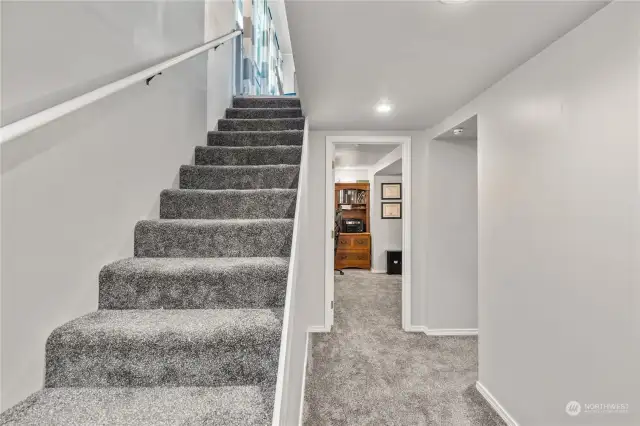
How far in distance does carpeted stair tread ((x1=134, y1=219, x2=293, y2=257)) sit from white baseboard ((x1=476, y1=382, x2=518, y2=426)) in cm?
162

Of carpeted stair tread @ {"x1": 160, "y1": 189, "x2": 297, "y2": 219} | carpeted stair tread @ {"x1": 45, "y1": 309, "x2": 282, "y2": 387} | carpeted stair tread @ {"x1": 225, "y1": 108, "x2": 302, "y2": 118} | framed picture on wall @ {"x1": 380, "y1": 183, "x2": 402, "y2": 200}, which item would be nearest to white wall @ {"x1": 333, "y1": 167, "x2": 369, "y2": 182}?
framed picture on wall @ {"x1": 380, "y1": 183, "x2": 402, "y2": 200}

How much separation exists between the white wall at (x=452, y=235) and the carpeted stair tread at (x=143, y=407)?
8.57 feet

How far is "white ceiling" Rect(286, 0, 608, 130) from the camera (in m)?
1.31

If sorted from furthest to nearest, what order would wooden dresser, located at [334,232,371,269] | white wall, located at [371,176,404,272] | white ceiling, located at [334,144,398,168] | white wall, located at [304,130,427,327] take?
1. wooden dresser, located at [334,232,371,269]
2. white wall, located at [371,176,404,272]
3. white ceiling, located at [334,144,398,168]
4. white wall, located at [304,130,427,327]

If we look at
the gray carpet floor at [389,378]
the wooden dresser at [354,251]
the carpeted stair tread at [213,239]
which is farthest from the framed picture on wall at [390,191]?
the carpeted stair tread at [213,239]

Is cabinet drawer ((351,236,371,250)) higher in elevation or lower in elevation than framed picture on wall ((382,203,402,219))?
lower

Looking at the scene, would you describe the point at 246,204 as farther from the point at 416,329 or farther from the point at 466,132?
the point at 416,329

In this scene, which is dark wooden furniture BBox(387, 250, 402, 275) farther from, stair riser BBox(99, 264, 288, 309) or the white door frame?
stair riser BBox(99, 264, 288, 309)

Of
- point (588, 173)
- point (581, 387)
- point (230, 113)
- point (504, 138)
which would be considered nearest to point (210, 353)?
point (581, 387)

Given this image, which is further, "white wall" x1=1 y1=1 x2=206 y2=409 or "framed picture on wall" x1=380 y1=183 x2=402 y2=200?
"framed picture on wall" x1=380 y1=183 x2=402 y2=200

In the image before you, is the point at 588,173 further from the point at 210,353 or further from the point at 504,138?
the point at 210,353

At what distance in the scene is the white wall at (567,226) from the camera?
121 centimetres

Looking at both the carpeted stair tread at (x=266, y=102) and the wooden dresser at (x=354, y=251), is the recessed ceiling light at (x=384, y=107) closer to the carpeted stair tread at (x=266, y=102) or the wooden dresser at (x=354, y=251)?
the carpeted stair tread at (x=266, y=102)

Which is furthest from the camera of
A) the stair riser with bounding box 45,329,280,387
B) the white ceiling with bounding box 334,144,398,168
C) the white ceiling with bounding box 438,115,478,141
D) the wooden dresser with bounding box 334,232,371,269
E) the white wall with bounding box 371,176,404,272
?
the wooden dresser with bounding box 334,232,371,269
